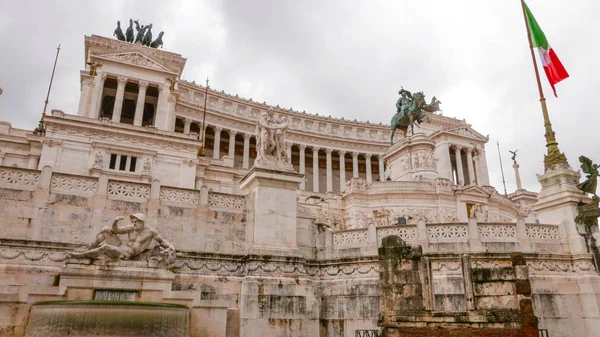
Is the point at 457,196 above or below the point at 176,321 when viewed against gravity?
above

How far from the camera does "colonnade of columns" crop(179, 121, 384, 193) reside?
71181mm

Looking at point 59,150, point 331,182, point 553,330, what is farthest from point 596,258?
point 331,182

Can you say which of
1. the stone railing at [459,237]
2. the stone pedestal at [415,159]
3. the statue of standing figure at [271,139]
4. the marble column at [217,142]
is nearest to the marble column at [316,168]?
the marble column at [217,142]

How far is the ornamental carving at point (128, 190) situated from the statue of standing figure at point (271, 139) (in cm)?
507

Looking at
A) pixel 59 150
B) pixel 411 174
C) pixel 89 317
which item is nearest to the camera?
pixel 89 317

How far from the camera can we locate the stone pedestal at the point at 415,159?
42406mm

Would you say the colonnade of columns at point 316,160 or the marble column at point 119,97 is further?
the colonnade of columns at point 316,160

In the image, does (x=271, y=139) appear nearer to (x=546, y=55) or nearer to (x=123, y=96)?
(x=546, y=55)

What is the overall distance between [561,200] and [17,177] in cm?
2368

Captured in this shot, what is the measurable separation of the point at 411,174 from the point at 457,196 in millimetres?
6021

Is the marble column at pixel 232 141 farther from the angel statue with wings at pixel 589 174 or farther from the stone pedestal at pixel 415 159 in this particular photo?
the angel statue with wings at pixel 589 174

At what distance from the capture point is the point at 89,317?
11469mm

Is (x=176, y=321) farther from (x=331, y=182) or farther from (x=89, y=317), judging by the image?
(x=331, y=182)

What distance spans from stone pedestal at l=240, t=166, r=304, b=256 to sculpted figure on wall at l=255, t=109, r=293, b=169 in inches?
28.9
